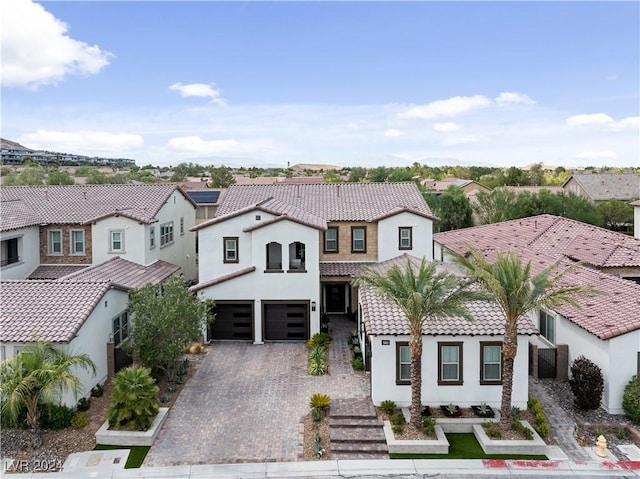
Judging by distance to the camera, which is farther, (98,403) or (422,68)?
(422,68)

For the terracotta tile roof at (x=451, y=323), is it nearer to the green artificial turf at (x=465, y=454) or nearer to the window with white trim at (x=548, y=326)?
the green artificial turf at (x=465, y=454)

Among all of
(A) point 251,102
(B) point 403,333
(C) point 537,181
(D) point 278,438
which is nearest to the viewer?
(D) point 278,438

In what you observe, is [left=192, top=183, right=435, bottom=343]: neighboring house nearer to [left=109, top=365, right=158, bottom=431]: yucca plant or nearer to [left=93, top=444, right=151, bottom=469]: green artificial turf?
[left=109, top=365, right=158, bottom=431]: yucca plant

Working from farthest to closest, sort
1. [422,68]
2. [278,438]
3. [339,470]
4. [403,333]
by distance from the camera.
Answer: [422,68], [403,333], [278,438], [339,470]

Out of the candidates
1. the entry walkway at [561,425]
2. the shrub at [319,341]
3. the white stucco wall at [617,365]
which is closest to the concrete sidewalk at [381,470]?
the entry walkway at [561,425]

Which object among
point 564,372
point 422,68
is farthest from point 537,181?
point 564,372

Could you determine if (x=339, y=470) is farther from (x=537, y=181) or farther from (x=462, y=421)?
(x=537, y=181)
